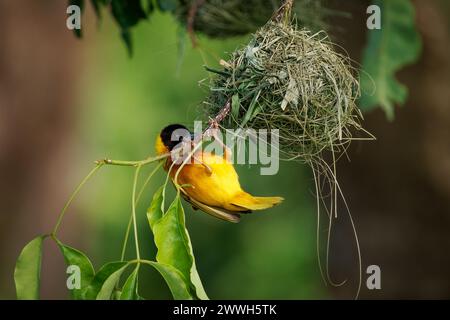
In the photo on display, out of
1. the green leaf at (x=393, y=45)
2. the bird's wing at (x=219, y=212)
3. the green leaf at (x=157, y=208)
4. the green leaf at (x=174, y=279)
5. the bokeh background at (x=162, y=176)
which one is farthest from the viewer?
the bokeh background at (x=162, y=176)

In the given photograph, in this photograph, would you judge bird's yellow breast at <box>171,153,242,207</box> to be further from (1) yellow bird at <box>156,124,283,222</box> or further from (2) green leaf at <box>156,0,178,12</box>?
(2) green leaf at <box>156,0,178,12</box>

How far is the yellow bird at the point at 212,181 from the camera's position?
205cm

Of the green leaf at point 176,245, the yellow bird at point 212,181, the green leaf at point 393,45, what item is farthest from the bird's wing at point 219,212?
the green leaf at point 393,45

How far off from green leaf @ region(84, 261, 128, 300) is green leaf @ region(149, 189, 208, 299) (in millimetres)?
91

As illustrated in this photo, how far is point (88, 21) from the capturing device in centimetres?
582

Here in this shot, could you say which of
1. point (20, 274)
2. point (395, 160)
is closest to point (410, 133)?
point (395, 160)

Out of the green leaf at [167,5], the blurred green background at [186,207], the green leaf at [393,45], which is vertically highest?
the green leaf at [167,5]

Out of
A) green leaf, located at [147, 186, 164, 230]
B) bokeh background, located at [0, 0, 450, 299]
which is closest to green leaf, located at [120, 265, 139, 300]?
green leaf, located at [147, 186, 164, 230]

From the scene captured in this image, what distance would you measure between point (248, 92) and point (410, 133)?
2.41 m

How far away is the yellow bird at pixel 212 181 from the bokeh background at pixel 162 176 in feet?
0.78

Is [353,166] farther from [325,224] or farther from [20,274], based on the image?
[20,274]

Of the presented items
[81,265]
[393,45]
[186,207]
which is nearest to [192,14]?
[393,45]

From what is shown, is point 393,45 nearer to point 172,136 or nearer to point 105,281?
point 172,136

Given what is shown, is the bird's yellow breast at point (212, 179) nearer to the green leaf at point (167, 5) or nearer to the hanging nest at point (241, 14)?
the hanging nest at point (241, 14)
